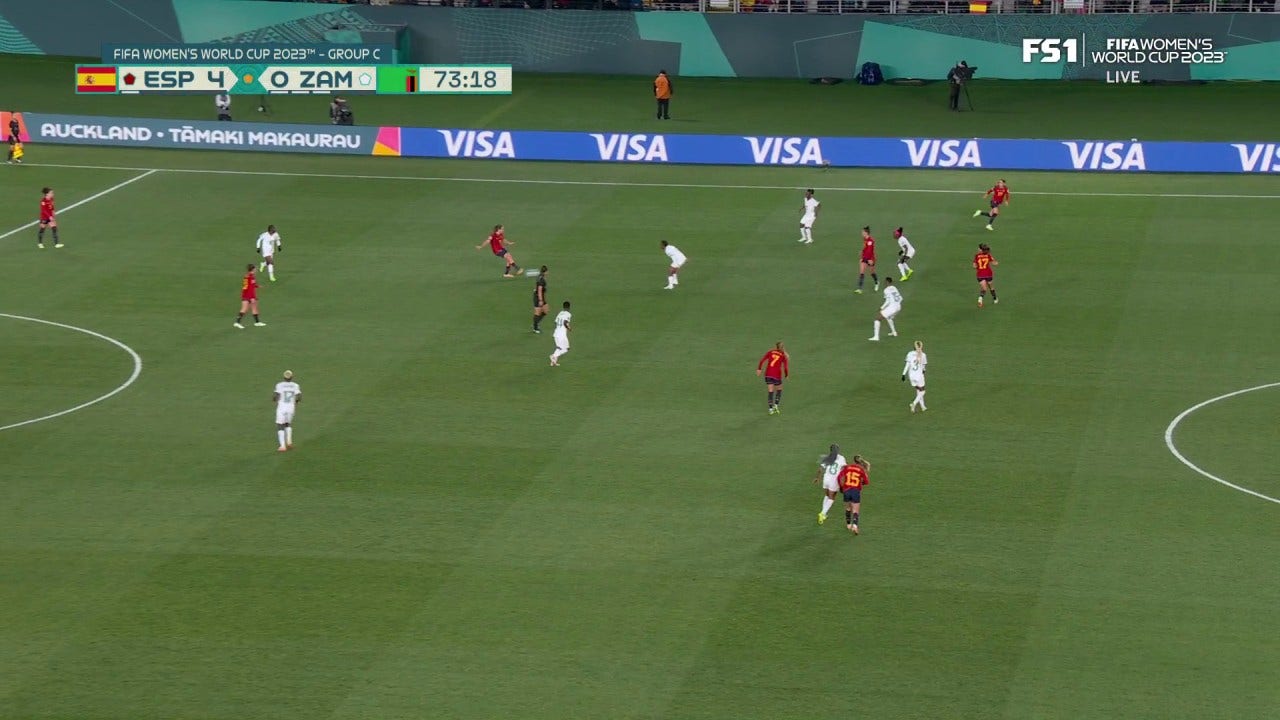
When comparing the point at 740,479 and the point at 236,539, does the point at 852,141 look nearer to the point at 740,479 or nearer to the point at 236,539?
the point at 740,479

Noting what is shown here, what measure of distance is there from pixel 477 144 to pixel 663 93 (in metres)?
8.78

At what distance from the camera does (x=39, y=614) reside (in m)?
32.4

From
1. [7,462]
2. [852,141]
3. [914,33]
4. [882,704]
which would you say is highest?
[914,33]

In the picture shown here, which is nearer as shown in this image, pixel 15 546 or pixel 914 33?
pixel 15 546

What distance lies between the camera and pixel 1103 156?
221 feet

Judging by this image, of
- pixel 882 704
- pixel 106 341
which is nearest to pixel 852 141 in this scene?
pixel 106 341

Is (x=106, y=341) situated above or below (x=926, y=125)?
below

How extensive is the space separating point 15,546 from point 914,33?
181 ft

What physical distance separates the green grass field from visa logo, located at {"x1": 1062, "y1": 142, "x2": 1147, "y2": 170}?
2753 millimetres

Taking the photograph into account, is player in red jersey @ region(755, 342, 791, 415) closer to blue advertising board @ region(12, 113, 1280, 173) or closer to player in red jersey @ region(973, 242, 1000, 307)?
player in red jersey @ region(973, 242, 1000, 307)

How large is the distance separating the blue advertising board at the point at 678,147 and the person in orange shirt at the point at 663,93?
200 inches

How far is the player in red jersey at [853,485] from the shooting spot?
35.6 meters

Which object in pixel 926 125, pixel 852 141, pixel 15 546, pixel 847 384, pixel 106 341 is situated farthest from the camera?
pixel 926 125

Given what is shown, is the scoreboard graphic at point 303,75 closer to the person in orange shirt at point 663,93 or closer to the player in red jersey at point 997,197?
the person in orange shirt at point 663,93
